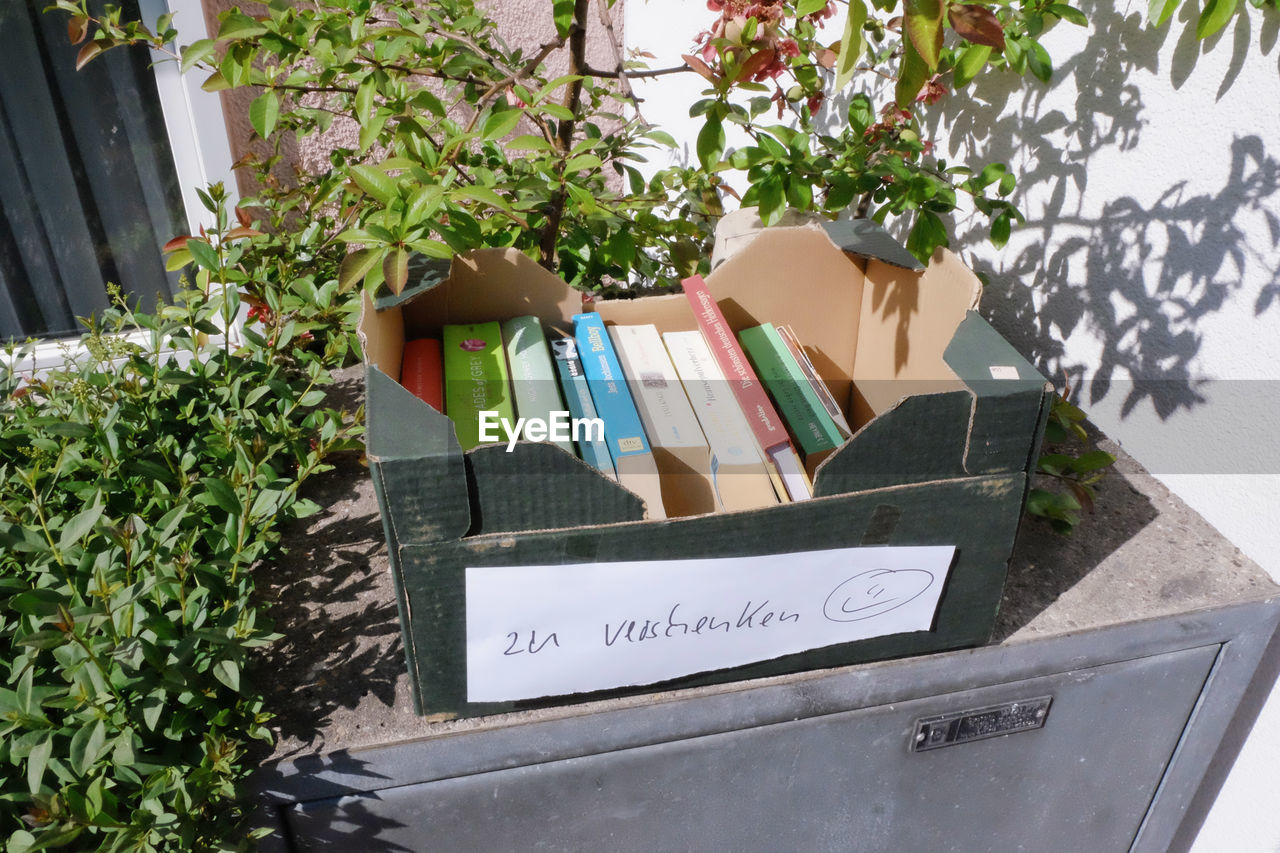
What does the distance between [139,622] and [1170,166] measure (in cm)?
119

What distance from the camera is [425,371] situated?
35.2 inches

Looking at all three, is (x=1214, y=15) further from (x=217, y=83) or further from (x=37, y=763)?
(x=37, y=763)

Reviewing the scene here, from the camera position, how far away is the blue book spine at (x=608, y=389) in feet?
2.68

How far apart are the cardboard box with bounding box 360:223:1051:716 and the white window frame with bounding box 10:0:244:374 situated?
Result: 932 mm

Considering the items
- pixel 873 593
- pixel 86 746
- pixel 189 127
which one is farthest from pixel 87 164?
pixel 873 593

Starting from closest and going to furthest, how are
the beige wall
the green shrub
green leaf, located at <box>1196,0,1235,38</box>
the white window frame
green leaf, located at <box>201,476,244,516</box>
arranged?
1. the green shrub
2. green leaf, located at <box>201,476,244,516</box>
3. green leaf, located at <box>1196,0,1235,38</box>
4. the white window frame
5. the beige wall

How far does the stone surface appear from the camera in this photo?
0.79m

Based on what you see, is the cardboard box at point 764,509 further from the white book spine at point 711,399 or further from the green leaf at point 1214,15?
the green leaf at point 1214,15

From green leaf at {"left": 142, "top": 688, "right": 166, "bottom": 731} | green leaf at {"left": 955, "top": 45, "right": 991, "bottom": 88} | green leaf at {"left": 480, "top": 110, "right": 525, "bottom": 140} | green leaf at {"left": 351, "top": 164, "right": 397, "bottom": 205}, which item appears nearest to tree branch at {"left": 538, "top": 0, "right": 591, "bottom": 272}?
green leaf at {"left": 480, "top": 110, "right": 525, "bottom": 140}

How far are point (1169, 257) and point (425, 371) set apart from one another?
90 centimetres

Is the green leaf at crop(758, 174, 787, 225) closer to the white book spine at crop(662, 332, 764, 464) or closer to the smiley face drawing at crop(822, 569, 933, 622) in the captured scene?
the white book spine at crop(662, 332, 764, 464)

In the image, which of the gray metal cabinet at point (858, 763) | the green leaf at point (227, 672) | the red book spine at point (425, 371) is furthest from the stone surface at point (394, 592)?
the red book spine at point (425, 371)

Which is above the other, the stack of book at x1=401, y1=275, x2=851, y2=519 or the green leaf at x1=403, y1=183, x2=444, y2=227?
the green leaf at x1=403, y1=183, x2=444, y2=227

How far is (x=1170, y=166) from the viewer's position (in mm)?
1033
